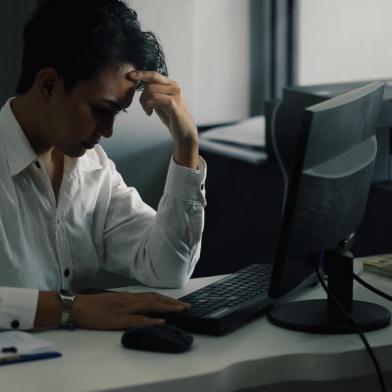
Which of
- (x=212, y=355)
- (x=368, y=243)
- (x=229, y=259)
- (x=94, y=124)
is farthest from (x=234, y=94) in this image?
(x=212, y=355)

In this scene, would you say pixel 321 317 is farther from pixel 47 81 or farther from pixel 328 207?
pixel 47 81

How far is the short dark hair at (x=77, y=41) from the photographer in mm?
1731

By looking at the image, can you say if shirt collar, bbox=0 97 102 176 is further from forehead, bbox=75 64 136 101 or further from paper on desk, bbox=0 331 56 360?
paper on desk, bbox=0 331 56 360

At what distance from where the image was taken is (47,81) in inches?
69.0

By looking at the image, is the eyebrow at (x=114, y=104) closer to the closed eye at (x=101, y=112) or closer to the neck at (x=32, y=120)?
the closed eye at (x=101, y=112)

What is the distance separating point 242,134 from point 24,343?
6.50 ft

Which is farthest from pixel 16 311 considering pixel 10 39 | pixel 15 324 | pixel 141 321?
Result: pixel 10 39

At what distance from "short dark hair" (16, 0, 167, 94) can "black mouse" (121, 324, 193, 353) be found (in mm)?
593

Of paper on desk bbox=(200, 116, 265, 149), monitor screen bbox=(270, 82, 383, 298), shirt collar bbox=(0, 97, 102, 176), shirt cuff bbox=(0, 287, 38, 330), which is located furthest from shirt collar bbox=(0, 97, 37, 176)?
paper on desk bbox=(200, 116, 265, 149)

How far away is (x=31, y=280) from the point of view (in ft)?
5.73

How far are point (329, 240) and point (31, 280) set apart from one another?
2.14ft

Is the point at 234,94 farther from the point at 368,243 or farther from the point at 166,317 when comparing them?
the point at 166,317

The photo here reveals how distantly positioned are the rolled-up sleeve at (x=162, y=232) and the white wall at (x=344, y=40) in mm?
1659

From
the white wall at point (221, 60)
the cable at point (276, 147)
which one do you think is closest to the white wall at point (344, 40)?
the white wall at point (221, 60)
